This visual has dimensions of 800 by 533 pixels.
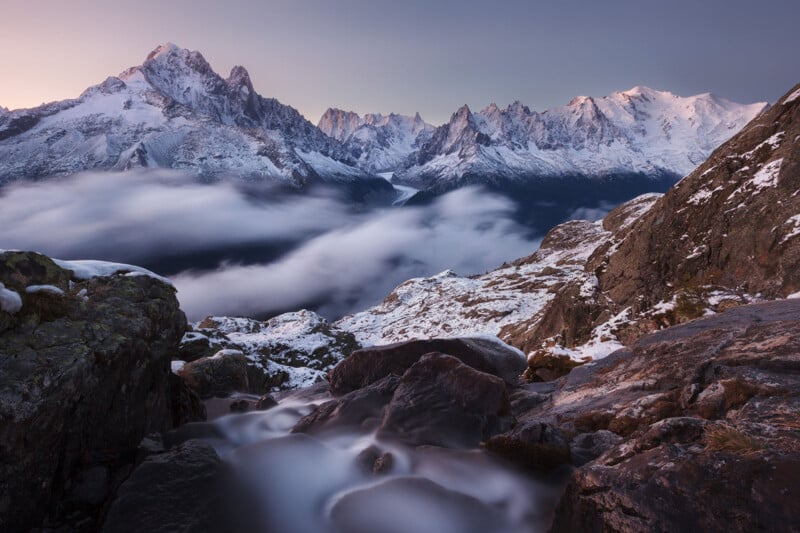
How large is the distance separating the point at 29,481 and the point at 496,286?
147 meters

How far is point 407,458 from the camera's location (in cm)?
1198

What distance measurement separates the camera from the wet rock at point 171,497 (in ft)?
29.5

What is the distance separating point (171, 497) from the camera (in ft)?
31.6

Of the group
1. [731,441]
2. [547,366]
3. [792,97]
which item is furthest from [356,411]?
[792,97]

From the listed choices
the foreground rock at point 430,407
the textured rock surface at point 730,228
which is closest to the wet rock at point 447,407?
the foreground rock at point 430,407

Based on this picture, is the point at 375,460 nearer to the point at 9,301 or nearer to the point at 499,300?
the point at 9,301

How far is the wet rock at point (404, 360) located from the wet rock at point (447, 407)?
18.2 ft

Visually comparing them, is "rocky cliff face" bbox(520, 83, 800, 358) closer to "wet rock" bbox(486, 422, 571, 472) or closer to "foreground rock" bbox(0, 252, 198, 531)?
"wet rock" bbox(486, 422, 571, 472)

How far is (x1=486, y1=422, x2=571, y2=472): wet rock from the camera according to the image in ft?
32.7

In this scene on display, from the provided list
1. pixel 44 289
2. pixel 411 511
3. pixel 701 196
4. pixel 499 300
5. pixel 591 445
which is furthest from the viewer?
pixel 499 300

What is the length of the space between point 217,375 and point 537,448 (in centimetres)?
2412

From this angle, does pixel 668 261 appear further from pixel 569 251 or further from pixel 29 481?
pixel 569 251

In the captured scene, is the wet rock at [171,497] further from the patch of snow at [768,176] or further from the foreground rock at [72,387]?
the patch of snow at [768,176]

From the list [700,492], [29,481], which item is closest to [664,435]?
[700,492]
